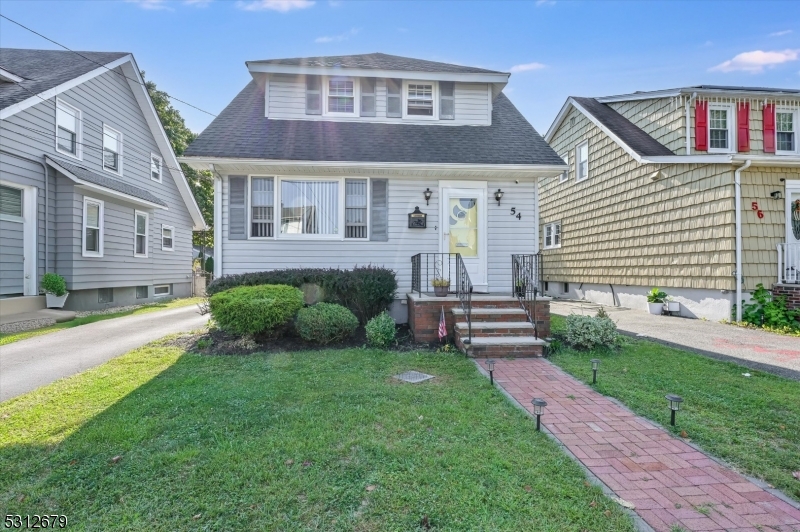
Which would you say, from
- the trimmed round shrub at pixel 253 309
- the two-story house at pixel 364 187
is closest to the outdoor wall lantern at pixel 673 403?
the two-story house at pixel 364 187

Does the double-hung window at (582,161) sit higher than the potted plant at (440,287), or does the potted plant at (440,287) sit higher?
the double-hung window at (582,161)

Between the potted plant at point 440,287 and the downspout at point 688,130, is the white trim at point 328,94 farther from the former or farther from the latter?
the downspout at point 688,130

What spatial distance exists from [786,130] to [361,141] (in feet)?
41.4

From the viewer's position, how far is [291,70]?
29.8ft

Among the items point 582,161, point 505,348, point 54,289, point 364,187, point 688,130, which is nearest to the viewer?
point 505,348

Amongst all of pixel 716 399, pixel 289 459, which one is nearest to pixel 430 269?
pixel 716 399

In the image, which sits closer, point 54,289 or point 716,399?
point 716,399

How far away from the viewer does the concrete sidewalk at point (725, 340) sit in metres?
5.88

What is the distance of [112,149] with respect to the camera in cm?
1270

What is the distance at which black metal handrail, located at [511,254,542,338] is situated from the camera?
6918mm

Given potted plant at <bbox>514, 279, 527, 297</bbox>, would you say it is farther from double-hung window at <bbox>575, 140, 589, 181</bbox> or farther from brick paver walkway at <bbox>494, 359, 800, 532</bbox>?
double-hung window at <bbox>575, 140, 589, 181</bbox>

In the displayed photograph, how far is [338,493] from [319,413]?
1364 mm

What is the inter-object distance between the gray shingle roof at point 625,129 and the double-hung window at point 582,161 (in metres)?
1.09

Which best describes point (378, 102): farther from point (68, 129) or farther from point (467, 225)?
point (68, 129)
